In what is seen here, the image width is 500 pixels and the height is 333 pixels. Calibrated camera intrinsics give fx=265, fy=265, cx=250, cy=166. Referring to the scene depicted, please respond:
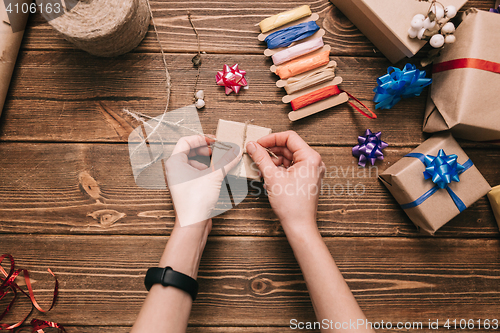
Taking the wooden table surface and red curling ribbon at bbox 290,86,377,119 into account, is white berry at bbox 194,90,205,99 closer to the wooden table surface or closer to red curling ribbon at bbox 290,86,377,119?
the wooden table surface

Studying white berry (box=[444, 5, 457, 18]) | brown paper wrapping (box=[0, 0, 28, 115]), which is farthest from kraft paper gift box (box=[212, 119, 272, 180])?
brown paper wrapping (box=[0, 0, 28, 115])

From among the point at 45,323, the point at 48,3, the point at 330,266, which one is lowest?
the point at 45,323

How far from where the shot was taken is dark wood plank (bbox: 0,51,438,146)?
0.90 metres

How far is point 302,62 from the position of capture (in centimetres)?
87

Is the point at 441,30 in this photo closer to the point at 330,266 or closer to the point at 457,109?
the point at 457,109

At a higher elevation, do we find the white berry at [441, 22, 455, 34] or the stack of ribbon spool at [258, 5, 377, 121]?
the white berry at [441, 22, 455, 34]

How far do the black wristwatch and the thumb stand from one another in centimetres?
36

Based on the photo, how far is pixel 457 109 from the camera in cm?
78

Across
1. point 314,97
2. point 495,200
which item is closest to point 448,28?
point 314,97

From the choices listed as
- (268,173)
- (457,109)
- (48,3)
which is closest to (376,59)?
(457,109)

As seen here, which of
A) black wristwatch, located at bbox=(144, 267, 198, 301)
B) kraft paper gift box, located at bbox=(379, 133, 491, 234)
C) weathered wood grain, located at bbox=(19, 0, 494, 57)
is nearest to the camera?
black wristwatch, located at bbox=(144, 267, 198, 301)

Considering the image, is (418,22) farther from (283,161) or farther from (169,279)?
(169,279)

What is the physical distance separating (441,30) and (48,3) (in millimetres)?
1111

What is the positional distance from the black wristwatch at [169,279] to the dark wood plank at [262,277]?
0.17m
